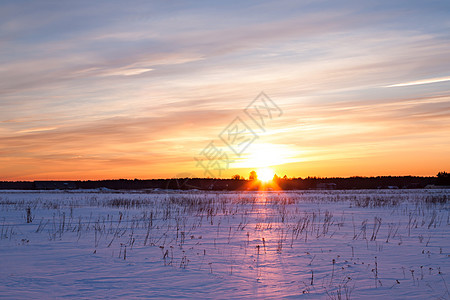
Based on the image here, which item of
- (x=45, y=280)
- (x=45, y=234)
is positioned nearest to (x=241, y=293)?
(x=45, y=280)

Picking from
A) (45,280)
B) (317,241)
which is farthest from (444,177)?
(45,280)

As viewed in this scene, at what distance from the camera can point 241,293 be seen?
Answer: 6.06m

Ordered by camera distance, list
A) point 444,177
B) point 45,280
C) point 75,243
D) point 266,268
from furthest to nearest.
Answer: point 444,177 < point 75,243 < point 266,268 < point 45,280

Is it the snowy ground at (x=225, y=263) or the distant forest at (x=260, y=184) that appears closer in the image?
the snowy ground at (x=225, y=263)

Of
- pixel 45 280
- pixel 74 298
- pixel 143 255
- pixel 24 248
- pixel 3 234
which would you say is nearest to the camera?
pixel 74 298

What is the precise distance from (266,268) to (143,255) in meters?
2.72

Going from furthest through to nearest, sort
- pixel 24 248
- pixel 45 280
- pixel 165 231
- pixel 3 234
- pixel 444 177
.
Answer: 1. pixel 444 177
2. pixel 165 231
3. pixel 3 234
4. pixel 24 248
5. pixel 45 280

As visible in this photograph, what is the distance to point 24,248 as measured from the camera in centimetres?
952

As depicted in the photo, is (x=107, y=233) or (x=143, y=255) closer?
(x=143, y=255)

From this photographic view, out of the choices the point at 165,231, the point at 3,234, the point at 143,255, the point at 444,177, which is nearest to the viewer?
the point at 143,255

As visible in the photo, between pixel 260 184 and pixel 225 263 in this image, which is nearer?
pixel 225 263

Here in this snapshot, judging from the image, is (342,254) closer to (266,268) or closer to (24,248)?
(266,268)

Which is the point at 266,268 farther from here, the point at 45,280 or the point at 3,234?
the point at 3,234

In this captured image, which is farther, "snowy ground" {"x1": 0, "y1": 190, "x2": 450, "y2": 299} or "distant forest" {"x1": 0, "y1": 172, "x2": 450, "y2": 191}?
"distant forest" {"x1": 0, "y1": 172, "x2": 450, "y2": 191}
